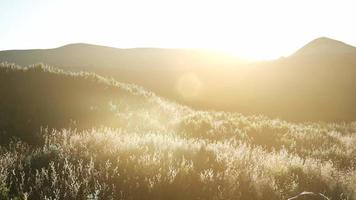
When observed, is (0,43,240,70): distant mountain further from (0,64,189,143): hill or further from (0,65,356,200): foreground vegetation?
(0,65,356,200): foreground vegetation

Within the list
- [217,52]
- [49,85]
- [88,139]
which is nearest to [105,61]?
[217,52]

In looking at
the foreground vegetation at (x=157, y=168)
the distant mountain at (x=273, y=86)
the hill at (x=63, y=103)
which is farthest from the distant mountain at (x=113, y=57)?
the foreground vegetation at (x=157, y=168)

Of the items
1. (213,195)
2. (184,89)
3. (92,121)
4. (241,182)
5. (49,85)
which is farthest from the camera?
(184,89)

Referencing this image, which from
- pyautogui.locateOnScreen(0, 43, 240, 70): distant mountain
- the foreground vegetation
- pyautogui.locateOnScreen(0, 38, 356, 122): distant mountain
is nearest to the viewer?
the foreground vegetation

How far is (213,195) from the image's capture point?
630 centimetres

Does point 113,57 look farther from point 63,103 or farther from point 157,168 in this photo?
Answer: point 157,168

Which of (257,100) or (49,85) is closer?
(49,85)

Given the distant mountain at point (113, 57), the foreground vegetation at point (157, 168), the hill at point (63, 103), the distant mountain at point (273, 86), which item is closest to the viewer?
the foreground vegetation at point (157, 168)

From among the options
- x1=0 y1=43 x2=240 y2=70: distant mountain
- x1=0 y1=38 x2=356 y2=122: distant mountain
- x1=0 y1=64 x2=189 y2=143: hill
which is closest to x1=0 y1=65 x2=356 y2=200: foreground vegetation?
x1=0 y1=64 x2=189 y2=143: hill

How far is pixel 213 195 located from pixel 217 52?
102 metres

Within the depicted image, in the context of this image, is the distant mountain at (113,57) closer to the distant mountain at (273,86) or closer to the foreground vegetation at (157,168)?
the distant mountain at (273,86)

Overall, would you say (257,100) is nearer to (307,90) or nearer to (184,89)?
(307,90)

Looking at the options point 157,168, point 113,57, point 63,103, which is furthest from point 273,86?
point 113,57

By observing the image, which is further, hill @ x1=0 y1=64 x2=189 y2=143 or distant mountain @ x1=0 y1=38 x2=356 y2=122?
distant mountain @ x1=0 y1=38 x2=356 y2=122
